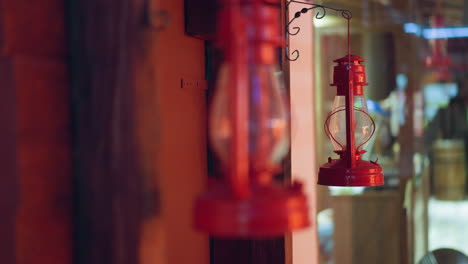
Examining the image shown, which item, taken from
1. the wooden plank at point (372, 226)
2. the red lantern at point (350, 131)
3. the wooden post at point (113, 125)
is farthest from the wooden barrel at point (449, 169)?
the wooden post at point (113, 125)

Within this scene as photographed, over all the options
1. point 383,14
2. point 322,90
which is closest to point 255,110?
point 322,90

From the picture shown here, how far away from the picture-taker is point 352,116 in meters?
1.47

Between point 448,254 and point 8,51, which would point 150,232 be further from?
point 448,254

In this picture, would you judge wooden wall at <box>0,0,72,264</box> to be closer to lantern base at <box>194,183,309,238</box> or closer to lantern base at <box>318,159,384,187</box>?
lantern base at <box>194,183,309,238</box>

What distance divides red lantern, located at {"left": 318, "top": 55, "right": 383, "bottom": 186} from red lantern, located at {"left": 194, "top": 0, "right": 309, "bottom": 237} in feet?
2.59

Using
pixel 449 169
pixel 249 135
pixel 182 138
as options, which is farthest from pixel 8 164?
pixel 449 169

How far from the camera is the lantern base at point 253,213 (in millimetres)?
661

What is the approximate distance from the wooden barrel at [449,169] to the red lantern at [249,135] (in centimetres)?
380

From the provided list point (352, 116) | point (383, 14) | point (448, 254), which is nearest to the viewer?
point (352, 116)

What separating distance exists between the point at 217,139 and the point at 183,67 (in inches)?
35.7

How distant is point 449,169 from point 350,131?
338 centimetres

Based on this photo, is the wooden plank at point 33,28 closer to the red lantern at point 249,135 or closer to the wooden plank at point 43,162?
the wooden plank at point 43,162

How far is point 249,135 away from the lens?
68cm

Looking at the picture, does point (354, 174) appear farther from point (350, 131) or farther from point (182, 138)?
point (182, 138)
